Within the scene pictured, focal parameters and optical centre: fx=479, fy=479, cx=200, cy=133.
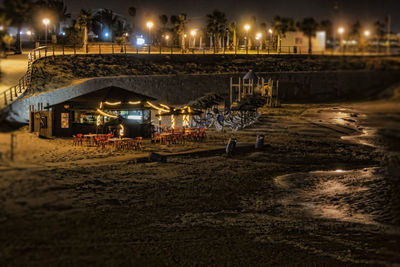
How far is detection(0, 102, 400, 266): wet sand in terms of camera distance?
784 cm

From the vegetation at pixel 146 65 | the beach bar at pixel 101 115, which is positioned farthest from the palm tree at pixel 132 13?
the beach bar at pixel 101 115

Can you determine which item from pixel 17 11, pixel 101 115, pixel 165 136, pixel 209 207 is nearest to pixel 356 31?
pixel 17 11

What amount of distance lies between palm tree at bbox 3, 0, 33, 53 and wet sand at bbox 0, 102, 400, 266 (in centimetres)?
159

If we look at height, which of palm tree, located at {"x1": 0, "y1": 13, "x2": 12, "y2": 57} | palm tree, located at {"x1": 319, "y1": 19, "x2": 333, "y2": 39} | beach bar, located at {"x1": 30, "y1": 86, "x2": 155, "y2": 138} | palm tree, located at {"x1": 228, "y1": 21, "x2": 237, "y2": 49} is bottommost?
beach bar, located at {"x1": 30, "y1": 86, "x2": 155, "y2": 138}

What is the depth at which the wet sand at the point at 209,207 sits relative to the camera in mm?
7840

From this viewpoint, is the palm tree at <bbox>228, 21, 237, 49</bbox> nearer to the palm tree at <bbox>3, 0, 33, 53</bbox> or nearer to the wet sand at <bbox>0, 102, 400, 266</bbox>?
the wet sand at <bbox>0, 102, 400, 266</bbox>

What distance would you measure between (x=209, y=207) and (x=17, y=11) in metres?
7.51

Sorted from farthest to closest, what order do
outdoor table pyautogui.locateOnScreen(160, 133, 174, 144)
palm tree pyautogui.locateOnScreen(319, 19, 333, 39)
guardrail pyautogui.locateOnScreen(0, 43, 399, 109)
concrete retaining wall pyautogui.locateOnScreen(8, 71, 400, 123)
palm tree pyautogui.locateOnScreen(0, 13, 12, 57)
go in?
1. guardrail pyautogui.locateOnScreen(0, 43, 399, 109)
2. concrete retaining wall pyautogui.locateOnScreen(8, 71, 400, 123)
3. outdoor table pyautogui.locateOnScreen(160, 133, 174, 144)
4. palm tree pyautogui.locateOnScreen(319, 19, 333, 39)
5. palm tree pyautogui.locateOnScreen(0, 13, 12, 57)

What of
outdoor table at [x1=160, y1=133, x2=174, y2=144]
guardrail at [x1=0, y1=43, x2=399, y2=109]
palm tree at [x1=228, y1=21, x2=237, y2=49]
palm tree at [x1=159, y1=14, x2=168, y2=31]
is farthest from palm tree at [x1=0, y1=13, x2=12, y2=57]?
palm tree at [x1=159, y1=14, x2=168, y2=31]

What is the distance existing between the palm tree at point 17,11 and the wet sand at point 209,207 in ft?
5.21

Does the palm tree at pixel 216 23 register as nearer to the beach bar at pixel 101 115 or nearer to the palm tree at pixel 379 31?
the beach bar at pixel 101 115

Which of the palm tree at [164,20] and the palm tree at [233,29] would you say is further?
the palm tree at [164,20]

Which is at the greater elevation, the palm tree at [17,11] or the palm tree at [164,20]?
the palm tree at [164,20]

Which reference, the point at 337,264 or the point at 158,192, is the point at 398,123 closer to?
the point at 337,264
